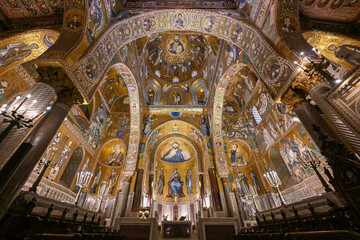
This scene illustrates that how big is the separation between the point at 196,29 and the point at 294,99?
19.6 feet

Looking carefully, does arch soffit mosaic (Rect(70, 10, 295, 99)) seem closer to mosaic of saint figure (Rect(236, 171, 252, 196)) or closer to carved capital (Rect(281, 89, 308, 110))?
carved capital (Rect(281, 89, 308, 110))

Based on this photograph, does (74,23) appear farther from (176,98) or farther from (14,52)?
(176,98)

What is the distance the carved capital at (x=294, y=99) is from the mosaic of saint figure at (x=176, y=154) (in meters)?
11.3

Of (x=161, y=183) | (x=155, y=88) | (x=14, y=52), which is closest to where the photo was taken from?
(x=14, y=52)

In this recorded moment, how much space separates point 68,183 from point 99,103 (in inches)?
233

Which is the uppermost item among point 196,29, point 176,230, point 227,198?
point 196,29

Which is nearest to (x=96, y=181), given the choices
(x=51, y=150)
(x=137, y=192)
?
(x=137, y=192)

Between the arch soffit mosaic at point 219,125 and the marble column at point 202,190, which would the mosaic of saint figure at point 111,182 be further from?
the arch soffit mosaic at point 219,125

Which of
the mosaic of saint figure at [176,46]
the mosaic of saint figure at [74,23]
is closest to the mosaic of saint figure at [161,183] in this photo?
the mosaic of saint figure at [176,46]

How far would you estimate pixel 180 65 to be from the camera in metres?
15.5

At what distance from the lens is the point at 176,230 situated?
805 cm

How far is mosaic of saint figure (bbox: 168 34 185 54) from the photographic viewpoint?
1413 cm

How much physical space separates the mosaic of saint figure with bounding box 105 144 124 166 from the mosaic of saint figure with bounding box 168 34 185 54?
10918 millimetres

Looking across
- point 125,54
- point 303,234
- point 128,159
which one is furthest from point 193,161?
point 303,234
